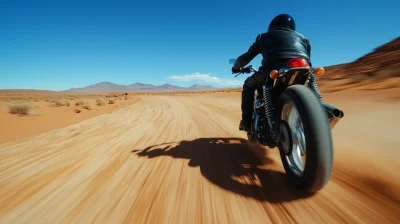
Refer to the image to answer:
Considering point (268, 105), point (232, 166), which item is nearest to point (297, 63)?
point (268, 105)

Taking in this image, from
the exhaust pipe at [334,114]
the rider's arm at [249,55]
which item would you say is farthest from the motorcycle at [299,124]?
the rider's arm at [249,55]

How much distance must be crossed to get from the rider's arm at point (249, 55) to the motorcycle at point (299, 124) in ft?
1.93

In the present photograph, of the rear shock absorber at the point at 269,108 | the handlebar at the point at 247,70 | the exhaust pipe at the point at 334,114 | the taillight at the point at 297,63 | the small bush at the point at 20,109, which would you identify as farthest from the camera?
the small bush at the point at 20,109

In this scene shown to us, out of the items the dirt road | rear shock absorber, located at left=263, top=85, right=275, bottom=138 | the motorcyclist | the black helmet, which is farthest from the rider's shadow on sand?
the black helmet

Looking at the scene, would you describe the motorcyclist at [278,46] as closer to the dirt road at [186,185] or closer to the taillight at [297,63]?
the taillight at [297,63]

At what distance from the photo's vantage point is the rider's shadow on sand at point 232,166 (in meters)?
2.03

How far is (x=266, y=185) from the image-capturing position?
7.11ft

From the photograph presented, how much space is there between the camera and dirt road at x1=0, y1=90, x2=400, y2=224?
1677mm

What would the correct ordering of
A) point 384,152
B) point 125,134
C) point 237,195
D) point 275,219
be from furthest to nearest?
point 125,134
point 384,152
point 237,195
point 275,219

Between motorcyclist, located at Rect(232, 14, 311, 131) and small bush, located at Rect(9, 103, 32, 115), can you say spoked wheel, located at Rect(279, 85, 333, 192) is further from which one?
small bush, located at Rect(9, 103, 32, 115)

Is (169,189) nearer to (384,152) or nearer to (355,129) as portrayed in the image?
(384,152)

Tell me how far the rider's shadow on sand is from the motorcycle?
7.0 inches

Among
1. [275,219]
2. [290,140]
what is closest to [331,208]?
[275,219]

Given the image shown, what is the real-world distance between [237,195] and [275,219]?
17.4 inches
